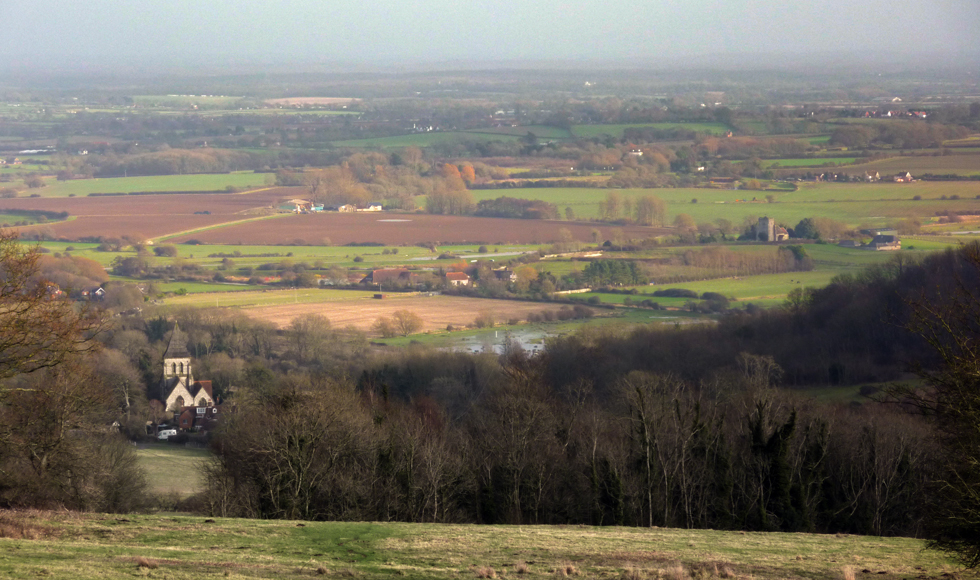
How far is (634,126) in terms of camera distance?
146m

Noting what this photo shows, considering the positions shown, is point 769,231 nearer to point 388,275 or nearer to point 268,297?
point 388,275

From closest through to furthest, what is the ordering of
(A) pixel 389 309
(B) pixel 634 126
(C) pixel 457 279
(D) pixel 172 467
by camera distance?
(D) pixel 172 467, (A) pixel 389 309, (C) pixel 457 279, (B) pixel 634 126

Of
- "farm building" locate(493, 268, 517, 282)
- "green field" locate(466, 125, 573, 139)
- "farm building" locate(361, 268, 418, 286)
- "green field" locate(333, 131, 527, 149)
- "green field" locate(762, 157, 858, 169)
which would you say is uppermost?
"green field" locate(466, 125, 573, 139)

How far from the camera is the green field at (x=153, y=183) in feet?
422

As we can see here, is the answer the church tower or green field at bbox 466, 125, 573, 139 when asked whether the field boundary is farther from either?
the church tower

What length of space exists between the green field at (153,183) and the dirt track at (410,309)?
63.9 meters

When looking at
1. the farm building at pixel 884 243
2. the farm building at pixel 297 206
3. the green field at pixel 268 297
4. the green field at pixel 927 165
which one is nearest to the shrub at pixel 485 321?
the green field at pixel 268 297

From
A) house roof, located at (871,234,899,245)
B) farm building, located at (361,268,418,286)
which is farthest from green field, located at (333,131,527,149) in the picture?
house roof, located at (871,234,899,245)

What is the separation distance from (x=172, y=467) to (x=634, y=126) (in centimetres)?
11478

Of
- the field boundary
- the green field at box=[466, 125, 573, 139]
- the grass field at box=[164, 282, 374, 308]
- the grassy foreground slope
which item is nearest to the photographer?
the grassy foreground slope

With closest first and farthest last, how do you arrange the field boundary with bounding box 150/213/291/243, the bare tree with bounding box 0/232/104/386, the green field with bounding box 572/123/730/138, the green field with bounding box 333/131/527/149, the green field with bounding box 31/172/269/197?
the bare tree with bounding box 0/232/104/386
the field boundary with bounding box 150/213/291/243
the green field with bounding box 31/172/269/197
the green field with bounding box 572/123/730/138
the green field with bounding box 333/131/527/149

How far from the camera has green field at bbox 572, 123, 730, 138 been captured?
13725 centimetres

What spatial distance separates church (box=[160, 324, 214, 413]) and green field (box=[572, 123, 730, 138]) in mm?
93468

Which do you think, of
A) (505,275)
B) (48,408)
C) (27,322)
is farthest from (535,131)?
(27,322)
